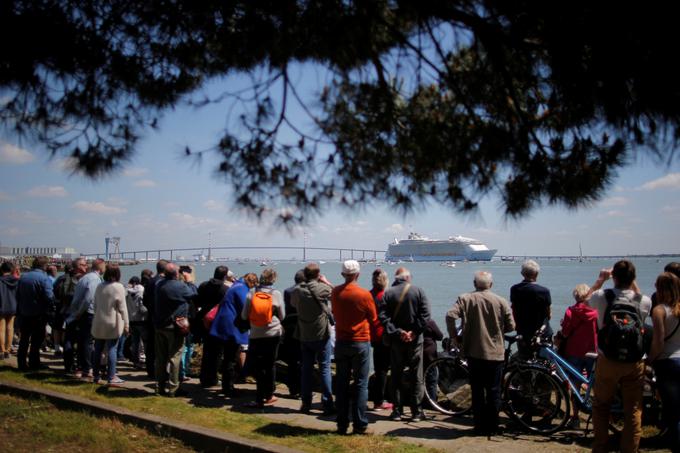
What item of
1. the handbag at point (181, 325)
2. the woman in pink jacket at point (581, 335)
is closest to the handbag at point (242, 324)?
the handbag at point (181, 325)

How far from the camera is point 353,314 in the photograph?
507 cm

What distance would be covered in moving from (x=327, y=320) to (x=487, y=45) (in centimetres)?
347

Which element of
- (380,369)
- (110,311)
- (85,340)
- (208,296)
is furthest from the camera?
(85,340)

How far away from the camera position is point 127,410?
17.4 ft

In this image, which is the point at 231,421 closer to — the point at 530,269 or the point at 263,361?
the point at 263,361

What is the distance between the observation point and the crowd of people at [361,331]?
13.1 ft

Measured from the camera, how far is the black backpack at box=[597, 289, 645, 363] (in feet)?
12.7

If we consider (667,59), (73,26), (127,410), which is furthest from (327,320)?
(667,59)

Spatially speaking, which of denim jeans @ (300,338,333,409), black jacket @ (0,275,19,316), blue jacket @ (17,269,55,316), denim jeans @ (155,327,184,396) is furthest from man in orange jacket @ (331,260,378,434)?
black jacket @ (0,275,19,316)

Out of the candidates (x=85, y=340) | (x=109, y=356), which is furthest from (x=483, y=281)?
(x=85, y=340)

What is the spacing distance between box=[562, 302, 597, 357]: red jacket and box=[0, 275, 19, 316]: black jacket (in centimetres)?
809

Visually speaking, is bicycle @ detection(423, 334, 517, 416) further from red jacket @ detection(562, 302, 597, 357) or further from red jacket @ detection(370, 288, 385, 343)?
red jacket @ detection(370, 288, 385, 343)

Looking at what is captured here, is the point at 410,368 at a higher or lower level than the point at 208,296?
lower

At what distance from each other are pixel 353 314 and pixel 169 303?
94.4 inches
